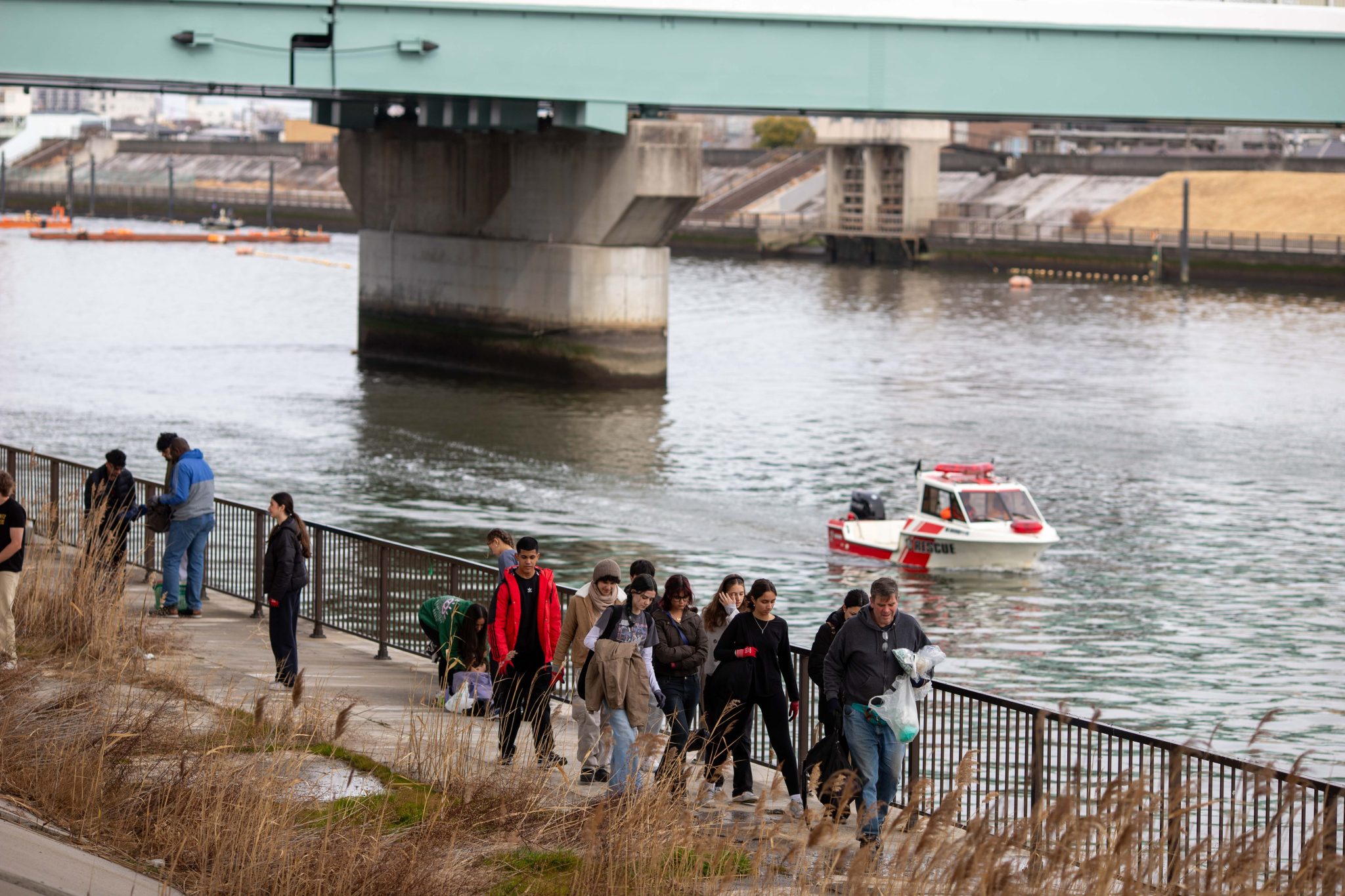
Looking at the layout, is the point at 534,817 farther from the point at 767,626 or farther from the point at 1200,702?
the point at 1200,702

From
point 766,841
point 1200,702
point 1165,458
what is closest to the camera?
point 766,841

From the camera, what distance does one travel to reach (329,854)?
999cm

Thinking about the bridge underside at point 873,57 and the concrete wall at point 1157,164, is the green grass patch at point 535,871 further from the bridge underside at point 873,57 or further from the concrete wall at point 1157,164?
the concrete wall at point 1157,164

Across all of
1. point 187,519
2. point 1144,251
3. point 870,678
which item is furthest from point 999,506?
point 1144,251

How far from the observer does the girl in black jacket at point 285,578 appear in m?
16.4

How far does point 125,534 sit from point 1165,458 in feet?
95.8

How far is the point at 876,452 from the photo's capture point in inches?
1700

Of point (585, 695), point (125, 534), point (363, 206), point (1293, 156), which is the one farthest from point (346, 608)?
point (1293, 156)

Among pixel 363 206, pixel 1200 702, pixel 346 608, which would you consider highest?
pixel 363 206

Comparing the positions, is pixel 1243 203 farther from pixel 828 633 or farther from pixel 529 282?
pixel 828 633

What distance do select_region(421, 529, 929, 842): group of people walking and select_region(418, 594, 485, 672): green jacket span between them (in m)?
1.61

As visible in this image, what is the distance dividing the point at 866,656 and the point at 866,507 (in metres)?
20.6

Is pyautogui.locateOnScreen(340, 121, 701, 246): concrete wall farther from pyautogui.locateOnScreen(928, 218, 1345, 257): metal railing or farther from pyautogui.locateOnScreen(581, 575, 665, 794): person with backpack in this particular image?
pyautogui.locateOnScreen(928, 218, 1345, 257): metal railing

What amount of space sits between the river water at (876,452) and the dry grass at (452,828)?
2.48m
